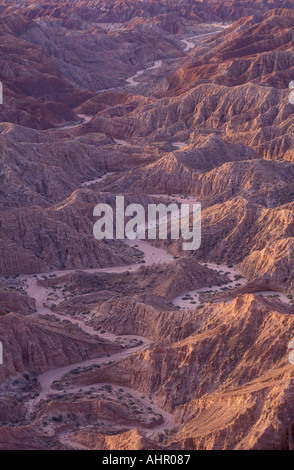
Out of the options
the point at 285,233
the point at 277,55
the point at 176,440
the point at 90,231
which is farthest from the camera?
the point at 277,55

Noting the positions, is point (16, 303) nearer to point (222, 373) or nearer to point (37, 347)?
point (37, 347)

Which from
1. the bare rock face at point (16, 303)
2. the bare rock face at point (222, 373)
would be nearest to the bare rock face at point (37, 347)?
the bare rock face at point (222, 373)

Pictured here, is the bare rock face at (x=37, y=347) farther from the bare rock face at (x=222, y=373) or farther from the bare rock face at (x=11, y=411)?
the bare rock face at (x=11, y=411)

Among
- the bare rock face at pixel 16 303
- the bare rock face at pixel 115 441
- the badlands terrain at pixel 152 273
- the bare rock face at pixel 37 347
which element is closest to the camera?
the bare rock face at pixel 115 441

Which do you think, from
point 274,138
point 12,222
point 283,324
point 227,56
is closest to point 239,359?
point 283,324

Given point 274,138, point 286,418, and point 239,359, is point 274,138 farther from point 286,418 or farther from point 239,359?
point 286,418

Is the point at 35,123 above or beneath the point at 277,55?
beneath

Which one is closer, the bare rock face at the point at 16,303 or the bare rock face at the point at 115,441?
the bare rock face at the point at 115,441

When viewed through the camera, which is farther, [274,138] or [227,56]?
[227,56]

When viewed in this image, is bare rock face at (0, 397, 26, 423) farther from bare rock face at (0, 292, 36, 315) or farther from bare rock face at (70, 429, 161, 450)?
bare rock face at (0, 292, 36, 315)
